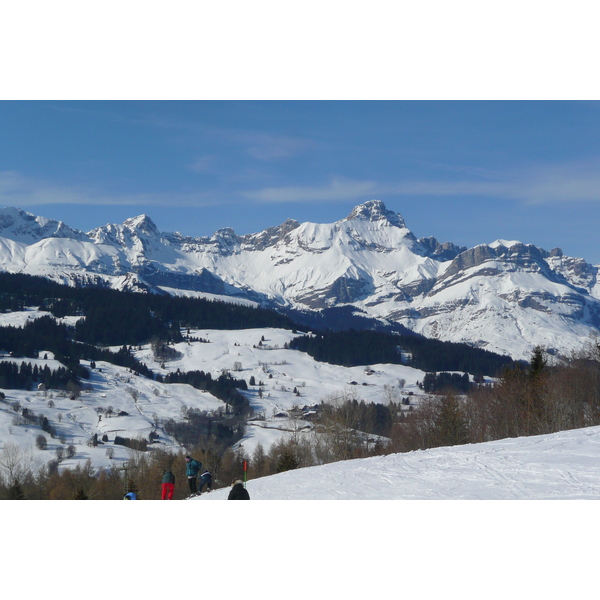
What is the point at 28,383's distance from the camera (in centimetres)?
18150

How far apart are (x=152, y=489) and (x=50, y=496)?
14.9 m

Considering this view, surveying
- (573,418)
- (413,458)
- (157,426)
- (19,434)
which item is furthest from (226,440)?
(413,458)

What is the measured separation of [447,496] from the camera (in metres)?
22.2

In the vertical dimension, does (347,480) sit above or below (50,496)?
above

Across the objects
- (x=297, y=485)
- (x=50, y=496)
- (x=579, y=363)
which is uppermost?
(x=579, y=363)

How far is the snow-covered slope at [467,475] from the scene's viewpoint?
22.4 metres

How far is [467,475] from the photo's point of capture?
2567 cm

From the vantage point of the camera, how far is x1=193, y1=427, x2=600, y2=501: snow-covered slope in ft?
73.5

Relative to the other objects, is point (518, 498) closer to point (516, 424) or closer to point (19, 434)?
point (516, 424)

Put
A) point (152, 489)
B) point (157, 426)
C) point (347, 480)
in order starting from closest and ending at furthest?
point (347, 480), point (152, 489), point (157, 426)

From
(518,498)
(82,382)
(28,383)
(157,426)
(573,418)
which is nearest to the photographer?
(518,498)

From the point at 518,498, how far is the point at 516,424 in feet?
152

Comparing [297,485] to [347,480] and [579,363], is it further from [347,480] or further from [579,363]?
[579,363]

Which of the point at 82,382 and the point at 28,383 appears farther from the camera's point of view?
the point at 82,382
